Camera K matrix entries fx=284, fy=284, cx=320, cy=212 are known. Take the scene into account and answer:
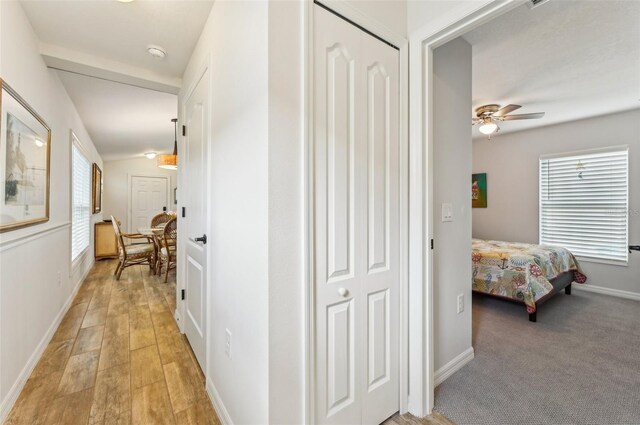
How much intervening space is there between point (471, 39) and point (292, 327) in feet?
7.64

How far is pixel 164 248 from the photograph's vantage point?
14.5 feet

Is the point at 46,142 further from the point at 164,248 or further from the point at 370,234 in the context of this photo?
the point at 370,234

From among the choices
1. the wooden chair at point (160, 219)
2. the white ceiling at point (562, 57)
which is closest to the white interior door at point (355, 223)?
the white ceiling at point (562, 57)

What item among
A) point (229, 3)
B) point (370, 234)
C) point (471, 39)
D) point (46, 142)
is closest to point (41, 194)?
point (46, 142)

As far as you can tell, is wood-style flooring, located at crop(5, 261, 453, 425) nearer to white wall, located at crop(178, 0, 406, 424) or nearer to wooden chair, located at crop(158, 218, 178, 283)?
white wall, located at crop(178, 0, 406, 424)

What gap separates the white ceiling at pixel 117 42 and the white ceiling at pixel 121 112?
1 centimetres

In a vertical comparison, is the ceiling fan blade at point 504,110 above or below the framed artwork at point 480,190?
above

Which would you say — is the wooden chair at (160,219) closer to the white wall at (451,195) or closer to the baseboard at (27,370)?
the baseboard at (27,370)

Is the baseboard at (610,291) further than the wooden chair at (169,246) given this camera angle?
No

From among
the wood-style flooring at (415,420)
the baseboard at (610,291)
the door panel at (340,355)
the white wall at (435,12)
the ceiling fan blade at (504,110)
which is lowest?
the wood-style flooring at (415,420)

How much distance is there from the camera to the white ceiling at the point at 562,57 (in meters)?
1.86

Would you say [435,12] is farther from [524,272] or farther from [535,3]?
[524,272]

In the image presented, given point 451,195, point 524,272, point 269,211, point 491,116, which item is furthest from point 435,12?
point 524,272

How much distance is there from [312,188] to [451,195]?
117cm
